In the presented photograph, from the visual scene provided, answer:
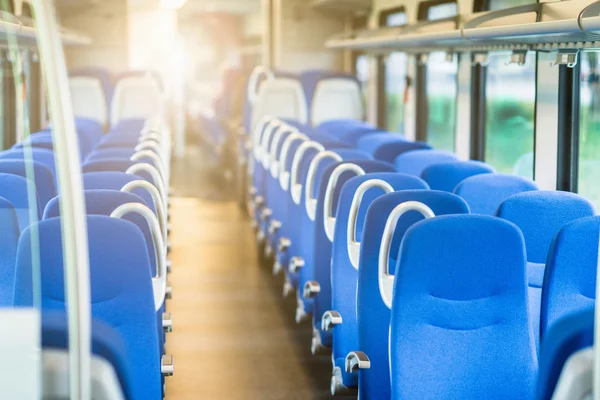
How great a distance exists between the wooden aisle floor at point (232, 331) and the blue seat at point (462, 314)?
2.12 meters

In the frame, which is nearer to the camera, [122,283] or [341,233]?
[122,283]

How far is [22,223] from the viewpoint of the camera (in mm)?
2373

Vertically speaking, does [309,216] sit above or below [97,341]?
below

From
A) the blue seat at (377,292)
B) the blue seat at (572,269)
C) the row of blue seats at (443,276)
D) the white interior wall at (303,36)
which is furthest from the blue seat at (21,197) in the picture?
the white interior wall at (303,36)

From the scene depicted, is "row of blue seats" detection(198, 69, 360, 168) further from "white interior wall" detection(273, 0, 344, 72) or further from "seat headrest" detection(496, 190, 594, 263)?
"seat headrest" detection(496, 190, 594, 263)

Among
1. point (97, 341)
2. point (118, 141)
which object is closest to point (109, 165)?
point (118, 141)

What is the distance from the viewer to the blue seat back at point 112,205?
3.47 meters

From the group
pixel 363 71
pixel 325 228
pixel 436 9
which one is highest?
pixel 436 9

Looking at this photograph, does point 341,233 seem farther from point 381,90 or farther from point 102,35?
point 102,35

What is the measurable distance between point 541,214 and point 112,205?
1.63 meters

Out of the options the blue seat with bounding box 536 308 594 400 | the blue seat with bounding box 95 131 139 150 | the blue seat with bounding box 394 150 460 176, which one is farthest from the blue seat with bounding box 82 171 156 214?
the blue seat with bounding box 536 308 594 400

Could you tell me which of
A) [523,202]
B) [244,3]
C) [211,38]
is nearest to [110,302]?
[523,202]

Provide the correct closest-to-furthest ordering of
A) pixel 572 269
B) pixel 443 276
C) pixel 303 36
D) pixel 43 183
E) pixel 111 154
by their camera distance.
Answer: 1. pixel 443 276
2. pixel 572 269
3. pixel 43 183
4. pixel 111 154
5. pixel 303 36

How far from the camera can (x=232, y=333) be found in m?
6.28
